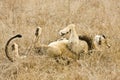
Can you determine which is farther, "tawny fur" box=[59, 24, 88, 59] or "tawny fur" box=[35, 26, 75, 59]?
"tawny fur" box=[59, 24, 88, 59]

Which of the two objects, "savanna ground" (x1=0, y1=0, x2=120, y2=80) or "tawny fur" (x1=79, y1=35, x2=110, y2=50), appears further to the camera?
"tawny fur" (x1=79, y1=35, x2=110, y2=50)

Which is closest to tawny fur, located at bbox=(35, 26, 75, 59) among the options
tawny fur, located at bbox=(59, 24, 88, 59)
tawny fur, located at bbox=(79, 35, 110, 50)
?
tawny fur, located at bbox=(59, 24, 88, 59)

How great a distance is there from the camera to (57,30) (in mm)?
5273

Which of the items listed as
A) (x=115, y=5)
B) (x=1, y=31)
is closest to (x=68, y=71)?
(x=1, y=31)

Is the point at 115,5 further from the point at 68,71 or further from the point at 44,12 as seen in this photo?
the point at 68,71

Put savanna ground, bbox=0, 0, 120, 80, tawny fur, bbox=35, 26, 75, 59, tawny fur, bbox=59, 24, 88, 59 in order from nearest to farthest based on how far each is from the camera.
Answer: savanna ground, bbox=0, 0, 120, 80, tawny fur, bbox=35, 26, 75, 59, tawny fur, bbox=59, 24, 88, 59

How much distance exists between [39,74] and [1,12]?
217cm

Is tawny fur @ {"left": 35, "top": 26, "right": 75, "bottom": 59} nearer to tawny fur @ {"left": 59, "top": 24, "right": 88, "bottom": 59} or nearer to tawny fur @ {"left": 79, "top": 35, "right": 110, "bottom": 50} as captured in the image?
tawny fur @ {"left": 59, "top": 24, "right": 88, "bottom": 59}

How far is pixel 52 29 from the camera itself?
5.30 m

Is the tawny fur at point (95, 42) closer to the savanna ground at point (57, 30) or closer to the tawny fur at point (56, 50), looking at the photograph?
the savanna ground at point (57, 30)

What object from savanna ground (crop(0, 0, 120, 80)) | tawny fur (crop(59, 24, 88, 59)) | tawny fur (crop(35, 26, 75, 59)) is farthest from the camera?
tawny fur (crop(59, 24, 88, 59))

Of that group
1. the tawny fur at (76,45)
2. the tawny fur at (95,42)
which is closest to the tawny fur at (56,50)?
the tawny fur at (76,45)

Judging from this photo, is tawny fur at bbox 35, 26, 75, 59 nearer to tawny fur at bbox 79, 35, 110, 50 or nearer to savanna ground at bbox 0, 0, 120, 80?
savanna ground at bbox 0, 0, 120, 80

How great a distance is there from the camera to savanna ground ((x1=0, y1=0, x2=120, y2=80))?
3967 mm
